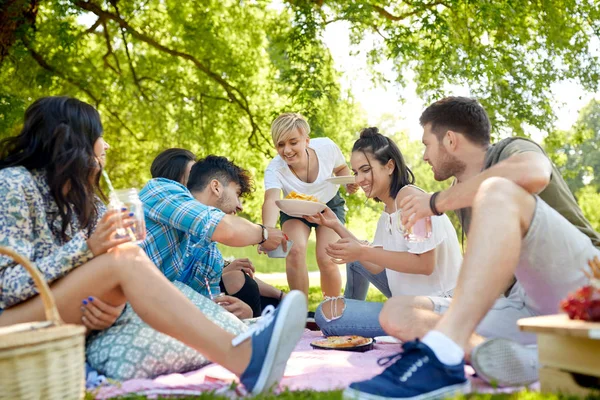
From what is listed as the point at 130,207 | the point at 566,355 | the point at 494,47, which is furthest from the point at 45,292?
the point at 494,47

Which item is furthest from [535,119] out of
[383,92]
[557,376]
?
[557,376]

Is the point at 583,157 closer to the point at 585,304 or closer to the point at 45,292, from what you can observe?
the point at 585,304

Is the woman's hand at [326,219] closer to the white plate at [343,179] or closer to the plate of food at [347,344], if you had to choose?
the white plate at [343,179]

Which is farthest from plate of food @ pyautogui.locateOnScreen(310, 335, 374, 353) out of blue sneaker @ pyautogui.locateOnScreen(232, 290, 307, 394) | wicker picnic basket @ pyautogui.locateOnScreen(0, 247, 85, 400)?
wicker picnic basket @ pyautogui.locateOnScreen(0, 247, 85, 400)

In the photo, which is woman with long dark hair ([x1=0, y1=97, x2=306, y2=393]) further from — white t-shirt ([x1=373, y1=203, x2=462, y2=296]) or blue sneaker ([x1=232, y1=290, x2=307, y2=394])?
white t-shirt ([x1=373, y1=203, x2=462, y2=296])

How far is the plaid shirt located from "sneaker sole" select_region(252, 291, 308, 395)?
111 centimetres

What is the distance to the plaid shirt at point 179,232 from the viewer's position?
3588 mm

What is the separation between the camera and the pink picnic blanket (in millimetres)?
2650

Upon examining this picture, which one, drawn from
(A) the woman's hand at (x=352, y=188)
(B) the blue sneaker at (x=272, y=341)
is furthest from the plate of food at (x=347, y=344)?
(A) the woman's hand at (x=352, y=188)

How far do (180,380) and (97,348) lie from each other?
0.41m

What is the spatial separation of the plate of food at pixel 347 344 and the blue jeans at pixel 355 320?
0.17 meters

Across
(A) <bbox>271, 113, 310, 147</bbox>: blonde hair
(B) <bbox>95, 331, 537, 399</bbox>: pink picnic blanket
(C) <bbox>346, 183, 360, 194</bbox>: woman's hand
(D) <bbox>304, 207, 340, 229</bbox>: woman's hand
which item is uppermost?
(A) <bbox>271, 113, 310, 147</bbox>: blonde hair

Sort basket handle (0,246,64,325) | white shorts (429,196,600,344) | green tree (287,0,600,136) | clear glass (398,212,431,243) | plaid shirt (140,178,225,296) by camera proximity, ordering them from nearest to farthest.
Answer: basket handle (0,246,64,325), white shorts (429,196,600,344), clear glass (398,212,431,243), plaid shirt (140,178,225,296), green tree (287,0,600,136)

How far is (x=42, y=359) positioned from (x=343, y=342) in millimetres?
2185
